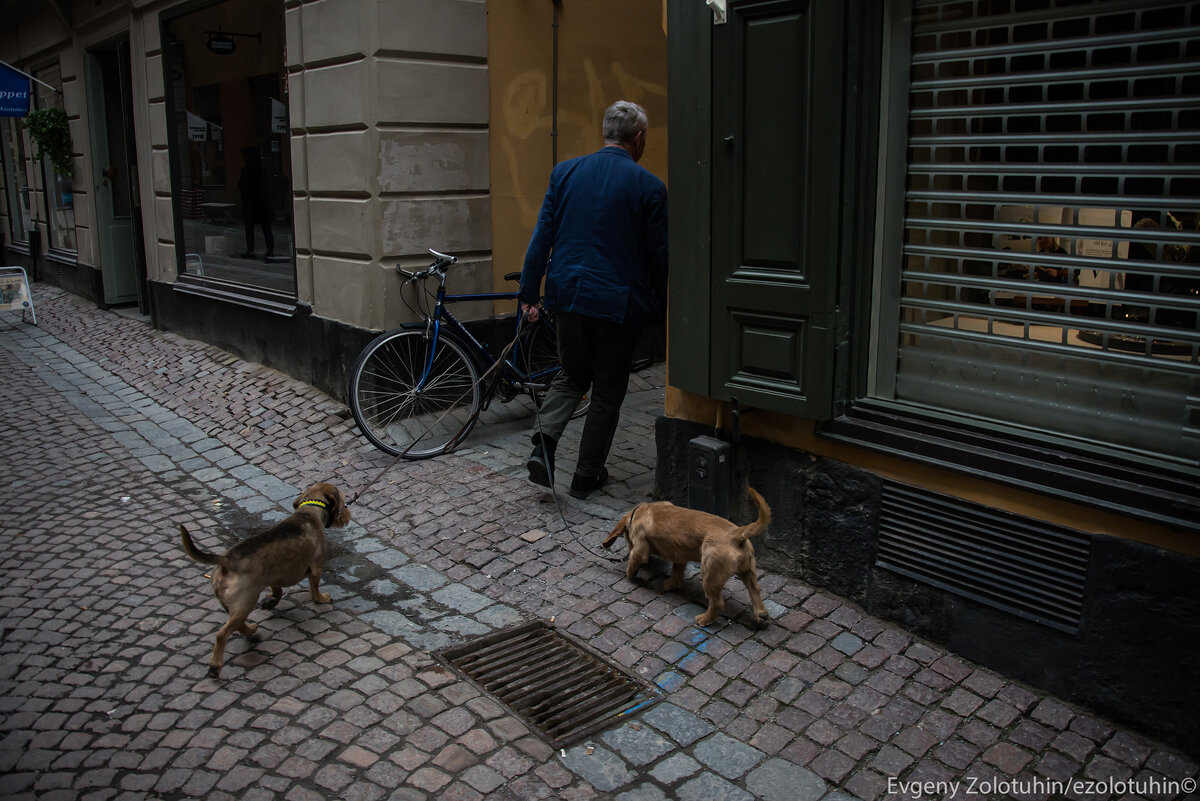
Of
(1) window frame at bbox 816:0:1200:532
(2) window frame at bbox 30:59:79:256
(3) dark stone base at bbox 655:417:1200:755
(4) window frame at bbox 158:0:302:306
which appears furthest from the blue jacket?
(2) window frame at bbox 30:59:79:256

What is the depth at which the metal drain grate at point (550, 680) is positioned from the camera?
12.9 ft

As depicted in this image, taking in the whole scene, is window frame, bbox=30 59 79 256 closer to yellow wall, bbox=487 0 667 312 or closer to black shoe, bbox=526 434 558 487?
yellow wall, bbox=487 0 667 312

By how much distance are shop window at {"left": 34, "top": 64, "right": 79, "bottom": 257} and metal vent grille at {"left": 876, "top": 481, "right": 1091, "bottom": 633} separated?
542 inches

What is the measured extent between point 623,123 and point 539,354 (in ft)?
7.48

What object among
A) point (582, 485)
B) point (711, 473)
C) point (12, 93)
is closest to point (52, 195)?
point (12, 93)

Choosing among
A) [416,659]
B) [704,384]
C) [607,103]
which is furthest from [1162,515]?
[607,103]

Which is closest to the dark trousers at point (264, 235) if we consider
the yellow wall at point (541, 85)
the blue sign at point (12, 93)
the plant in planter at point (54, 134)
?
the yellow wall at point (541, 85)

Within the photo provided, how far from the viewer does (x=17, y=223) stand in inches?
694

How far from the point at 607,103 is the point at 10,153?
13639mm

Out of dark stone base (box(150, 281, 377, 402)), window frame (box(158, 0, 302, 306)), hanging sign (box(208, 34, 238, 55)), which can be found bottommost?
dark stone base (box(150, 281, 377, 402))

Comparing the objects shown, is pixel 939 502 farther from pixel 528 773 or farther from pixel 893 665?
pixel 528 773

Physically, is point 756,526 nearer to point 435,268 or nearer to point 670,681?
point 670,681

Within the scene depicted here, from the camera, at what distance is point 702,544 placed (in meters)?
4.43

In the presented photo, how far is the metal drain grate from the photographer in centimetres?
394
